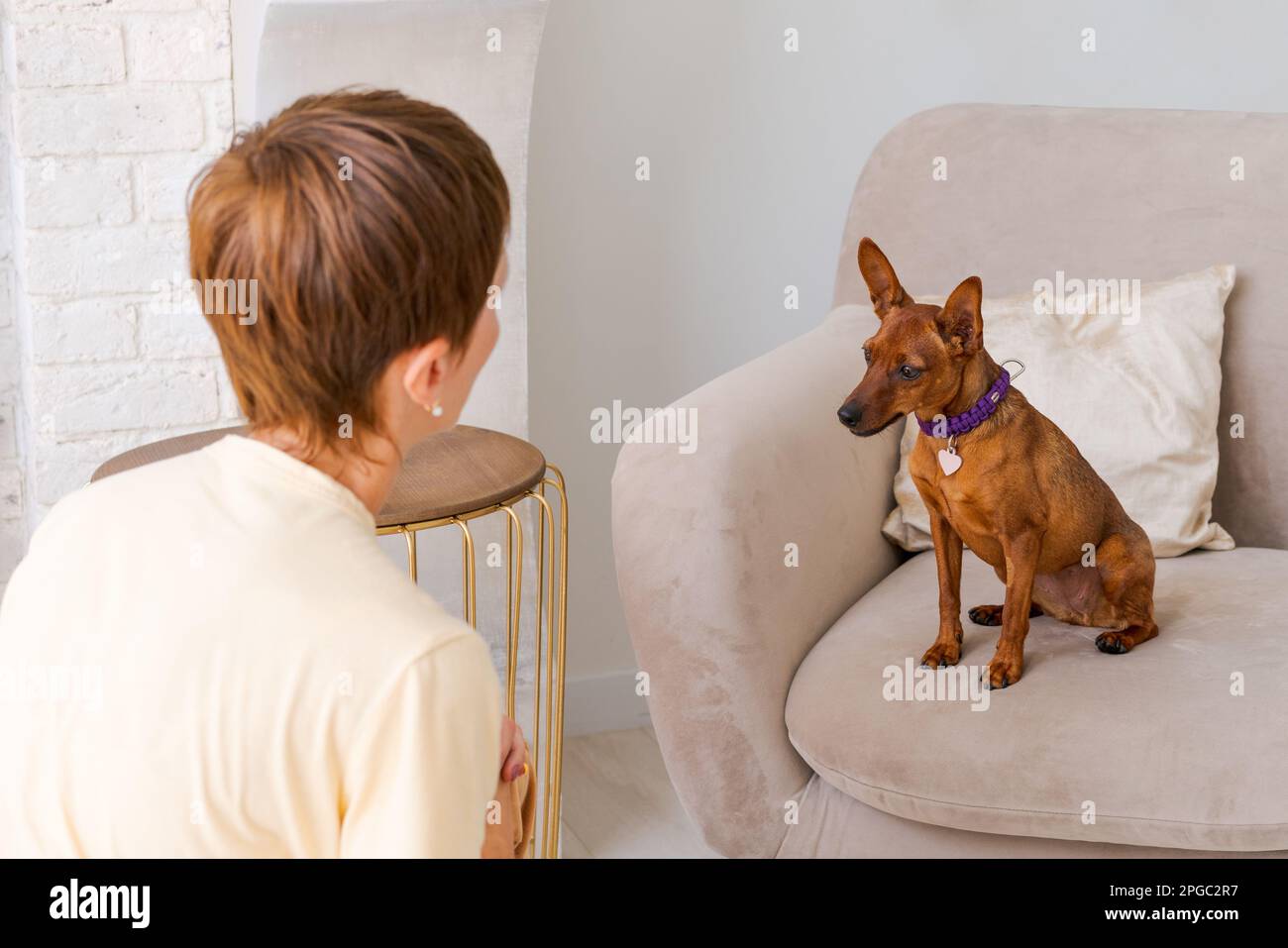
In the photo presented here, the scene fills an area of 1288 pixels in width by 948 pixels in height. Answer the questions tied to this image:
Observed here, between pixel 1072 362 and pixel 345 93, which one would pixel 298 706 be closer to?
pixel 345 93

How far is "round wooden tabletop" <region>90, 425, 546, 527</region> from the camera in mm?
1354

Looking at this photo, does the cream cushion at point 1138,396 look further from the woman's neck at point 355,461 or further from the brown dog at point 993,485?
the woman's neck at point 355,461

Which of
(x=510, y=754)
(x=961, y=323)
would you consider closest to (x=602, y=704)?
(x=961, y=323)

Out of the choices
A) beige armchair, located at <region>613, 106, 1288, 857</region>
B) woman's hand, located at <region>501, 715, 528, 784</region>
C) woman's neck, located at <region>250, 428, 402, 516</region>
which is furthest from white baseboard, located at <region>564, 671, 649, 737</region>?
woman's neck, located at <region>250, 428, 402, 516</region>

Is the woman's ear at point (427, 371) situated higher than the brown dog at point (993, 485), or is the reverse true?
the woman's ear at point (427, 371)

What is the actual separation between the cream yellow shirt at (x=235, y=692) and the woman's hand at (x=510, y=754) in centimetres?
19

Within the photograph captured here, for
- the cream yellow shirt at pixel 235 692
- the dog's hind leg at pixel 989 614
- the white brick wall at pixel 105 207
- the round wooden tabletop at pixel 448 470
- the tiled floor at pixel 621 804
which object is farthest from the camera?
the tiled floor at pixel 621 804

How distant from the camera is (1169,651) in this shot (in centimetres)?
141

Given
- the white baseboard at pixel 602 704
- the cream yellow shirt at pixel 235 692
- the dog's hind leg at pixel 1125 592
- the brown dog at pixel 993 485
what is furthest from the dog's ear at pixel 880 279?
the white baseboard at pixel 602 704

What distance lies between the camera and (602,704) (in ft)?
7.90

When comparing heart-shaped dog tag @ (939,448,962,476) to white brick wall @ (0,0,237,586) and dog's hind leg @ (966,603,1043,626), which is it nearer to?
dog's hind leg @ (966,603,1043,626)

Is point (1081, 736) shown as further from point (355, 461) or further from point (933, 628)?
point (355, 461)

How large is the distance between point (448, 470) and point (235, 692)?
2.65 feet

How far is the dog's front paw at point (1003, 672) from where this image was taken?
1362 mm
